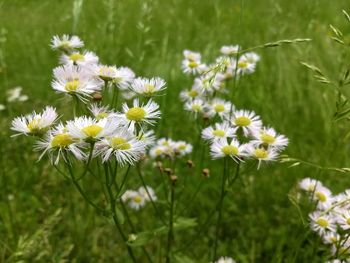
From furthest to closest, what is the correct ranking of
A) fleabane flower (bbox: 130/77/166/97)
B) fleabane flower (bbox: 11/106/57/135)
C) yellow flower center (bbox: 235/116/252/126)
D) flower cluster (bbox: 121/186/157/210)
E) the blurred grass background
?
flower cluster (bbox: 121/186/157/210) → the blurred grass background → yellow flower center (bbox: 235/116/252/126) → fleabane flower (bbox: 130/77/166/97) → fleabane flower (bbox: 11/106/57/135)

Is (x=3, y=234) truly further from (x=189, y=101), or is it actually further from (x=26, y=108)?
(x=26, y=108)

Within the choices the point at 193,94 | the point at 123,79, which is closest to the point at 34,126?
the point at 123,79

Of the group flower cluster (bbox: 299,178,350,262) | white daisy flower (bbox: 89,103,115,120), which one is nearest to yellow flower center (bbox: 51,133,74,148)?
white daisy flower (bbox: 89,103,115,120)

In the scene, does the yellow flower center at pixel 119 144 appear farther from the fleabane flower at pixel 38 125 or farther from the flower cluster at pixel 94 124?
the fleabane flower at pixel 38 125

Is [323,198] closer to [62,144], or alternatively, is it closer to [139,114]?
[139,114]

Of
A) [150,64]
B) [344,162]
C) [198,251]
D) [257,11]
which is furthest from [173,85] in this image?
[257,11]

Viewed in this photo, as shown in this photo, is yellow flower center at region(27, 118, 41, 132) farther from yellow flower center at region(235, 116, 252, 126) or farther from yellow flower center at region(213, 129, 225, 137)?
yellow flower center at region(235, 116, 252, 126)
